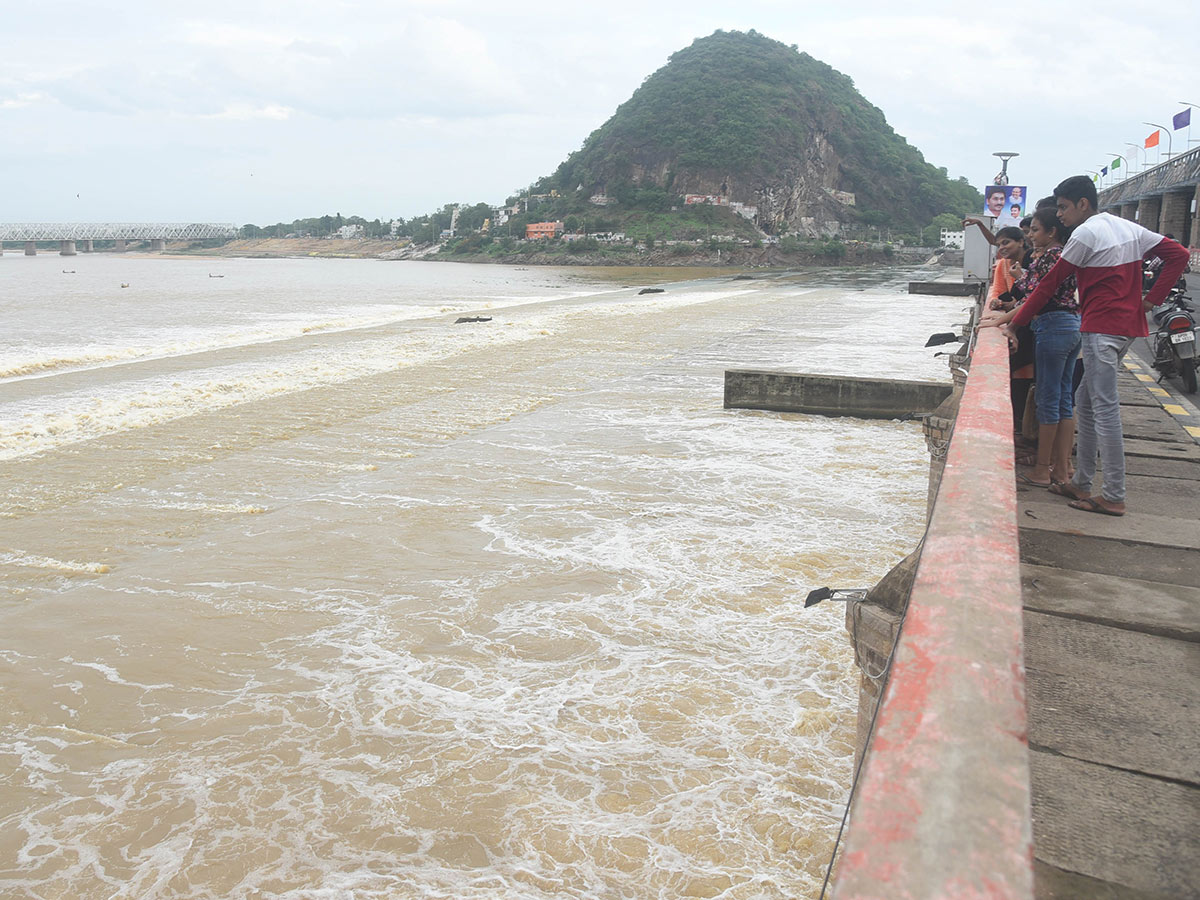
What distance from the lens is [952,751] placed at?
1.47 meters

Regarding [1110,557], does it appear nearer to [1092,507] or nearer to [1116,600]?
[1116,600]

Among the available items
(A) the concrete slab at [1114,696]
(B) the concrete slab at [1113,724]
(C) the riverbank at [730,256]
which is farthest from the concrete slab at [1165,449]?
(C) the riverbank at [730,256]

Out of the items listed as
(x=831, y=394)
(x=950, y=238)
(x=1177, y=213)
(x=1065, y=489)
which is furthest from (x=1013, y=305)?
(x=950, y=238)

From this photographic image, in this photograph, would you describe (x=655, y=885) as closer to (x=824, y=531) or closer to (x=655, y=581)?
(x=655, y=581)

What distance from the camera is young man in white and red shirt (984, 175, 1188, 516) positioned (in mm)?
4695

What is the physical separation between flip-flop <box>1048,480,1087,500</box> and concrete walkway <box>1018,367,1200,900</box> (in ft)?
0.18

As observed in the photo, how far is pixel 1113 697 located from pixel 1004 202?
2486cm

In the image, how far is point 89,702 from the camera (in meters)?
4.95

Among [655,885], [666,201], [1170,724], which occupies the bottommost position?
[655,885]

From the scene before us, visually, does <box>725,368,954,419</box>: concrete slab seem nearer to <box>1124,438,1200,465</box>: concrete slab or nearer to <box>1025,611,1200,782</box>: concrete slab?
<box>1124,438,1200,465</box>: concrete slab

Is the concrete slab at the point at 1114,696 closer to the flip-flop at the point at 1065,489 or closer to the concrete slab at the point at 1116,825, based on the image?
the concrete slab at the point at 1116,825

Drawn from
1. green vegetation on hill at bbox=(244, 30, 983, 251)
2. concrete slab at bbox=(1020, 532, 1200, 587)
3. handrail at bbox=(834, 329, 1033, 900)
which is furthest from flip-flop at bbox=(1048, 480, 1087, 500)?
green vegetation on hill at bbox=(244, 30, 983, 251)

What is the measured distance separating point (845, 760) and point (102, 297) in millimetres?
55986

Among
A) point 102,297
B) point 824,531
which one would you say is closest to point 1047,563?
point 824,531
